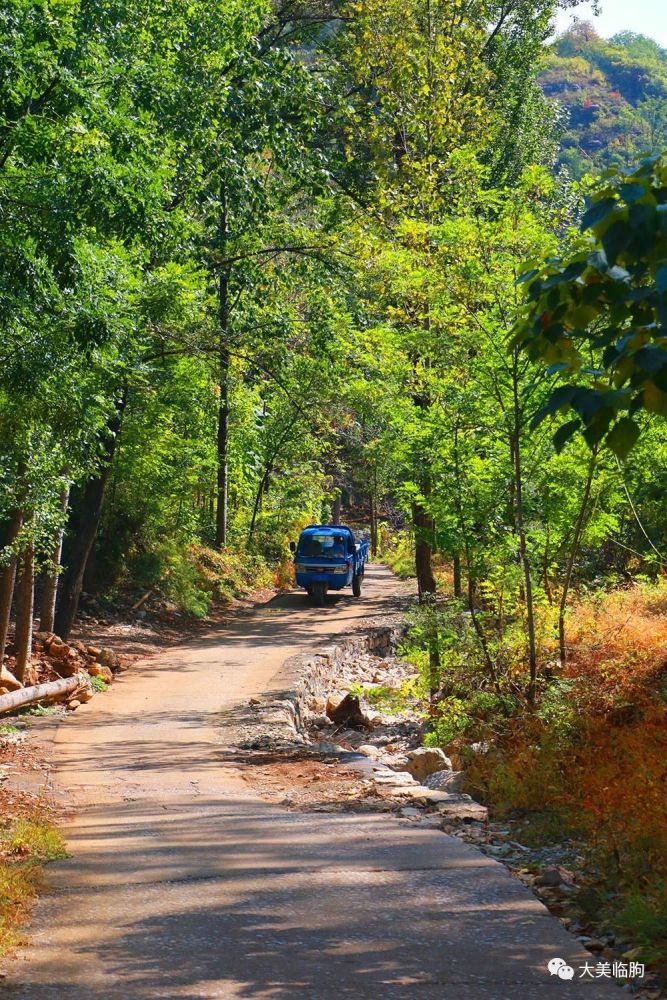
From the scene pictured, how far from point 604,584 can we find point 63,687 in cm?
973

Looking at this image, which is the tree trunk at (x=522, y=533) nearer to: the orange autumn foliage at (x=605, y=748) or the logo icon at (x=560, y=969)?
the orange autumn foliage at (x=605, y=748)

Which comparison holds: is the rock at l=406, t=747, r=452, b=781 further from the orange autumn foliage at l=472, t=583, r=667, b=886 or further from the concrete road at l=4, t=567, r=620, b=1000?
the concrete road at l=4, t=567, r=620, b=1000

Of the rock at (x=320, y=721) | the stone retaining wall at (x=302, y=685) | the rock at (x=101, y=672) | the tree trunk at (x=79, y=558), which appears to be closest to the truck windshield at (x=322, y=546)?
the stone retaining wall at (x=302, y=685)

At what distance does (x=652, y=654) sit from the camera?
13.9 metres

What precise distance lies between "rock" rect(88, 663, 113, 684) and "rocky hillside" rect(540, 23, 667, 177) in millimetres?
136261

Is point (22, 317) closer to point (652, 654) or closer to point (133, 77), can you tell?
point (133, 77)

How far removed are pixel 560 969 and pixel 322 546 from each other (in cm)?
2648

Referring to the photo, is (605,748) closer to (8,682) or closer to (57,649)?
(8,682)

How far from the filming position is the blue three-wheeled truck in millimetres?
31031

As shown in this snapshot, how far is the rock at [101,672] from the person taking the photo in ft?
62.0

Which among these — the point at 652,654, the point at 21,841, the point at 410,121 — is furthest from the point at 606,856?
the point at 410,121

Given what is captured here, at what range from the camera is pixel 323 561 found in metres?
31.2

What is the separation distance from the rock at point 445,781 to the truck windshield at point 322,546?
749 inches

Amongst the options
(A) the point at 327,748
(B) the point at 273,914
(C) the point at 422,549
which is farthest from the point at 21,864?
(C) the point at 422,549
